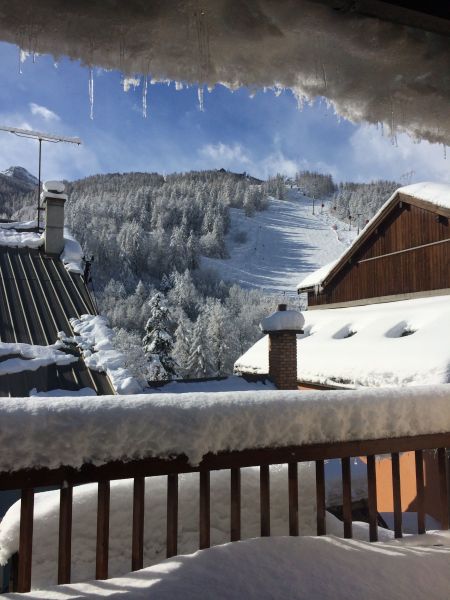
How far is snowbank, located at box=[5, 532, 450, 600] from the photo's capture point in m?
1.51

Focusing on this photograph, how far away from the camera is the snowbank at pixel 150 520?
1.92 m

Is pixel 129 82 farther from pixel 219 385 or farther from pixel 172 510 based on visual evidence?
pixel 219 385

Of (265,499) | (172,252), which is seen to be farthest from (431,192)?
(172,252)

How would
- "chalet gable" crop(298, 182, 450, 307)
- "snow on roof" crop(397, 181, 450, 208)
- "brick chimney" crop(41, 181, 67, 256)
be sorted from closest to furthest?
"brick chimney" crop(41, 181, 67, 256) → "snow on roof" crop(397, 181, 450, 208) → "chalet gable" crop(298, 182, 450, 307)

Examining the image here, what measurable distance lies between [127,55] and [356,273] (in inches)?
562

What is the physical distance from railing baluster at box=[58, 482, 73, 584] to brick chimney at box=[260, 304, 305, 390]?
26.1ft

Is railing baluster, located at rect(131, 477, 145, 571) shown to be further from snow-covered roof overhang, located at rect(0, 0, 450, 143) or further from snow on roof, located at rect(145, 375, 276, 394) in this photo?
snow on roof, located at rect(145, 375, 276, 394)

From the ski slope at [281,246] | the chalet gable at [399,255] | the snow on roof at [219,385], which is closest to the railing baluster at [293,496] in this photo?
the snow on roof at [219,385]

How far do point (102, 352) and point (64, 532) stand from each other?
209 inches

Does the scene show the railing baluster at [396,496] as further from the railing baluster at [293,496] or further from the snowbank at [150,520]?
the railing baluster at [293,496]

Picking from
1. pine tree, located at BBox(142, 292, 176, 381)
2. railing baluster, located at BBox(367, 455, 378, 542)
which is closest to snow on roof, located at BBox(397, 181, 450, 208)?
railing baluster, located at BBox(367, 455, 378, 542)

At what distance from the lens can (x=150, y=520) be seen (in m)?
2.14

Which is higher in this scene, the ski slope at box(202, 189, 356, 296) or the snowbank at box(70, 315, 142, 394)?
the ski slope at box(202, 189, 356, 296)

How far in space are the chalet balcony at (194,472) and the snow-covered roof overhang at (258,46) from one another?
4.46 feet
